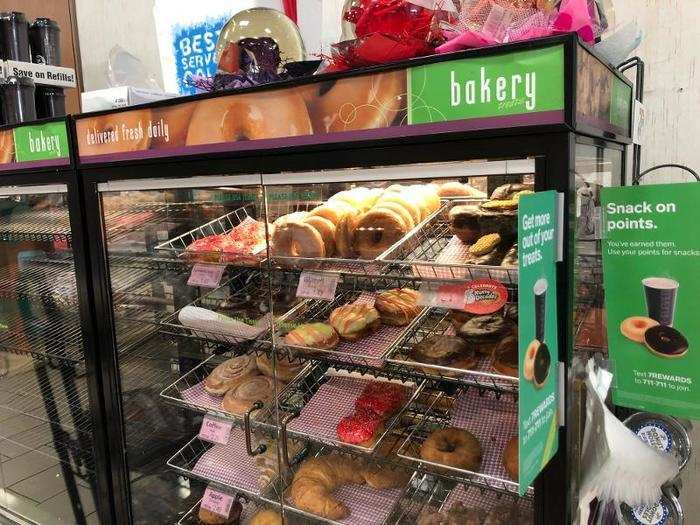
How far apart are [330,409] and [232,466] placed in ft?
1.67

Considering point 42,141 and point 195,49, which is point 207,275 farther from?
point 195,49

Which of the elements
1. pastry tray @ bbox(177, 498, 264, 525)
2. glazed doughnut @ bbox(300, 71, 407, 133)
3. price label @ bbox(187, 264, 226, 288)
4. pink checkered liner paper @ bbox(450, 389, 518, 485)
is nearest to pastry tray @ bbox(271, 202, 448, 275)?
price label @ bbox(187, 264, 226, 288)

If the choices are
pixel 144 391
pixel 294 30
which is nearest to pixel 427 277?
pixel 294 30

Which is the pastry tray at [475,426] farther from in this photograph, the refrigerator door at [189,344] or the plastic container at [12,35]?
the plastic container at [12,35]

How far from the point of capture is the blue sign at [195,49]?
2152 mm

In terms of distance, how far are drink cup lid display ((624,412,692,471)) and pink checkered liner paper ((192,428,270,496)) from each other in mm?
1211

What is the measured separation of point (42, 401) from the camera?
2.79 meters

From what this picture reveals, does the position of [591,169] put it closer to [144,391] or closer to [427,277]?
[427,277]

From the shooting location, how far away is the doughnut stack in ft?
5.41

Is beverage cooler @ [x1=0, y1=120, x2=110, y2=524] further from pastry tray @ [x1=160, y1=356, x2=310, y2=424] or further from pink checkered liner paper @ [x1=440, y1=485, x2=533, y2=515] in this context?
pink checkered liner paper @ [x1=440, y1=485, x2=533, y2=515]

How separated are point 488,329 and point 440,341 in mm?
139

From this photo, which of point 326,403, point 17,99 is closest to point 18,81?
point 17,99

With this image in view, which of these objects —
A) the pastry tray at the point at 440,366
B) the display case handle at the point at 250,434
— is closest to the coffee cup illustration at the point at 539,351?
the pastry tray at the point at 440,366

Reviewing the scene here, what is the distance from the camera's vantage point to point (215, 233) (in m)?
2.11
